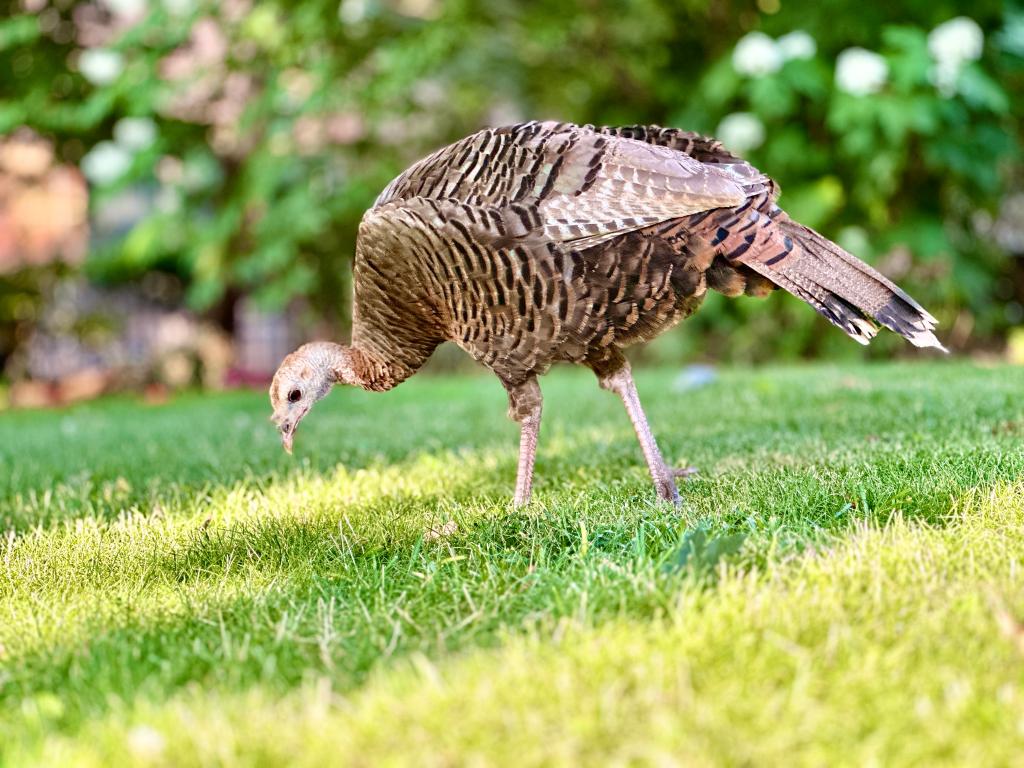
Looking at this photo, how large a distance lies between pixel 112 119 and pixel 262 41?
2262 millimetres

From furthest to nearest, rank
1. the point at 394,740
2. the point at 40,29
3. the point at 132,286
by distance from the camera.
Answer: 1. the point at 132,286
2. the point at 40,29
3. the point at 394,740

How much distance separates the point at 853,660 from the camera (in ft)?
6.05

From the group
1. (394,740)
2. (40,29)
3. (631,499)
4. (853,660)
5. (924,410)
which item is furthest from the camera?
(40,29)

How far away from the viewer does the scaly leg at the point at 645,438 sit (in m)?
3.26

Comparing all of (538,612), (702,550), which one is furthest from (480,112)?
(538,612)

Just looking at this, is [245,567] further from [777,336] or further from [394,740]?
[777,336]

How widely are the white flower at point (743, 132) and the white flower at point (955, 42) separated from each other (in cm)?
163

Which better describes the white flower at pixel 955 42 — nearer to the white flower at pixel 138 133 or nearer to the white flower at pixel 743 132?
the white flower at pixel 743 132

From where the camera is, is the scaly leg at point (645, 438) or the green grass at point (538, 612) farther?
the scaly leg at point (645, 438)

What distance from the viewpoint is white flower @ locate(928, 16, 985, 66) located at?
8.41 m

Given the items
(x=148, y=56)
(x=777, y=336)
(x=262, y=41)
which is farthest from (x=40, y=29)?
(x=777, y=336)

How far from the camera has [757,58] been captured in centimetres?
898

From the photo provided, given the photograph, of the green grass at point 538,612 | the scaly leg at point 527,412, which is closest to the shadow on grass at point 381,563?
the green grass at point 538,612

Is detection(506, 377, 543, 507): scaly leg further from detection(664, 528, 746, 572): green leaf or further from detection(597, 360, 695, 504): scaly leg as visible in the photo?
detection(664, 528, 746, 572): green leaf
